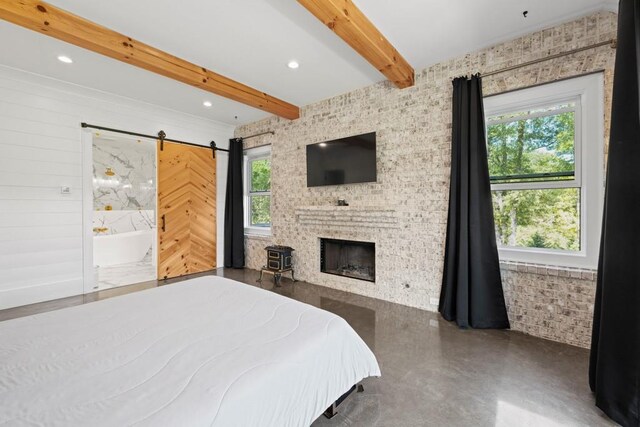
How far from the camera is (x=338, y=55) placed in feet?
9.63

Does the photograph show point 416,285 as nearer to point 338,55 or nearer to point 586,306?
point 586,306

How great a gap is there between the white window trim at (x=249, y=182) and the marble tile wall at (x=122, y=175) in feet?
6.54

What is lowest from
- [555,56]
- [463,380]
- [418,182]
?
[463,380]

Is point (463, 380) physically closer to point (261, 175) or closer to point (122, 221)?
point (261, 175)

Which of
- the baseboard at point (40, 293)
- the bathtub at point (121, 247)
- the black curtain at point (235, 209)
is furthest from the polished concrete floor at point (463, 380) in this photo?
the black curtain at point (235, 209)

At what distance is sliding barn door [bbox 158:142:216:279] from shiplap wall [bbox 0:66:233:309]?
39.7 inches

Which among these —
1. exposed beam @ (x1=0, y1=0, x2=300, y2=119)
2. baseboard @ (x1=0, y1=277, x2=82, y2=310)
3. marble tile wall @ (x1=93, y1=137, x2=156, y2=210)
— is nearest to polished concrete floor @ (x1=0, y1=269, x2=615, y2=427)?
baseboard @ (x1=0, y1=277, x2=82, y2=310)

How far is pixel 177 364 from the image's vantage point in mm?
1139

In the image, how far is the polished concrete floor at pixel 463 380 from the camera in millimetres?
1594

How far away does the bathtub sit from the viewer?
5465 millimetres

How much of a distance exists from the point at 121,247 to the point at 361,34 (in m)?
6.13

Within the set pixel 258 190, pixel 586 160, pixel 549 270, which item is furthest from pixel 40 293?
pixel 586 160

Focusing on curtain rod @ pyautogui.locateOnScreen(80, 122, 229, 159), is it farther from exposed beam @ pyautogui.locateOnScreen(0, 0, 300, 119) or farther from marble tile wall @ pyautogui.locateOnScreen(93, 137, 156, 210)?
exposed beam @ pyautogui.locateOnScreen(0, 0, 300, 119)

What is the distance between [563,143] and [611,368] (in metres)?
1.94
